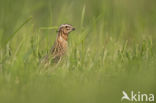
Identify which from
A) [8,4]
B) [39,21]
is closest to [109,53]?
[8,4]

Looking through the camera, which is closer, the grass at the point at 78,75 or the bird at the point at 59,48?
the grass at the point at 78,75

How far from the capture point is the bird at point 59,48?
277 inches

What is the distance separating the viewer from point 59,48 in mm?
7641

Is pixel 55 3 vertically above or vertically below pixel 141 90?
above

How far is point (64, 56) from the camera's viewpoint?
7375 millimetres

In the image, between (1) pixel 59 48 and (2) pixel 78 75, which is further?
(1) pixel 59 48

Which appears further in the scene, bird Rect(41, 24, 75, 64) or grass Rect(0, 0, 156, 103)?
bird Rect(41, 24, 75, 64)

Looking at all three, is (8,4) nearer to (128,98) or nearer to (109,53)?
(109,53)

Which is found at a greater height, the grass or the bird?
the bird

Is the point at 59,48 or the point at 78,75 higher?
the point at 59,48

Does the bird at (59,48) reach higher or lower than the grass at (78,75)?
higher

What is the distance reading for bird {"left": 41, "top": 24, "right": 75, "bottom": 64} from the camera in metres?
7.03

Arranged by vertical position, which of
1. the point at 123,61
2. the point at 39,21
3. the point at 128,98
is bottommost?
the point at 128,98

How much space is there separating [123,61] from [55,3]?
581 centimetres
